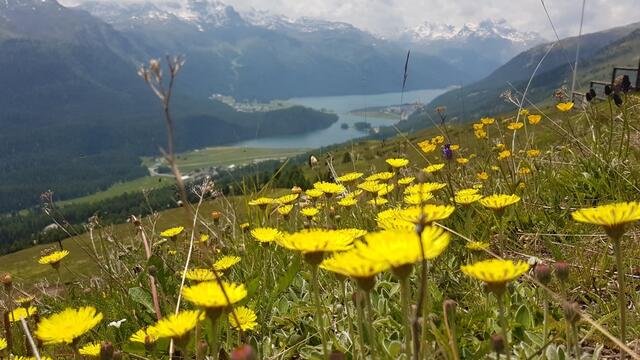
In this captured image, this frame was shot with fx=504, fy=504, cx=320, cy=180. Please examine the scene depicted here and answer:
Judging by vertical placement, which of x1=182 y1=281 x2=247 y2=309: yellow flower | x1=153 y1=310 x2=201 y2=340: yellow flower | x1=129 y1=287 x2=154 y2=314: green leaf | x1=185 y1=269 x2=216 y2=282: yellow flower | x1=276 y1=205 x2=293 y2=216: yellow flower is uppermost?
x1=182 y1=281 x2=247 y2=309: yellow flower

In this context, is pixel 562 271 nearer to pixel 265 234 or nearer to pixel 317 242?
pixel 317 242

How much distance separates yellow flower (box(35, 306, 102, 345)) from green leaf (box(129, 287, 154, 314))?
1.31 m

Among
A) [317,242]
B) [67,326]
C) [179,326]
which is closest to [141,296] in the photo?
[67,326]

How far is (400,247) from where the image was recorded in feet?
4.29

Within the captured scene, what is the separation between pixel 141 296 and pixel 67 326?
1431 mm

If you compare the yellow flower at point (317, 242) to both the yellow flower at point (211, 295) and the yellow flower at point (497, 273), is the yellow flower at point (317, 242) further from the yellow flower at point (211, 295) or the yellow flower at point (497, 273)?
the yellow flower at point (497, 273)

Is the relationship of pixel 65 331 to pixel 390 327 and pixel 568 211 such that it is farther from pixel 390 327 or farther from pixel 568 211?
pixel 568 211

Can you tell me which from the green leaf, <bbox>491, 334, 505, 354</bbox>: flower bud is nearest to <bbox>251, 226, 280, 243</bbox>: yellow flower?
the green leaf

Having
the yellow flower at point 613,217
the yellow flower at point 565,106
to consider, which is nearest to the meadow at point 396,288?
the yellow flower at point 613,217

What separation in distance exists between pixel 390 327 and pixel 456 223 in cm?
141

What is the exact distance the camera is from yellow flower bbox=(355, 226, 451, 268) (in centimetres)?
123

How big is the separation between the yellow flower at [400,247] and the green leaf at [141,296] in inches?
85.4

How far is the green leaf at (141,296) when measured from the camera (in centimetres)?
310

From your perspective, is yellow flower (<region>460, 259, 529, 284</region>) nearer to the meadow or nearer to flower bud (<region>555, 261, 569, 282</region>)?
the meadow
